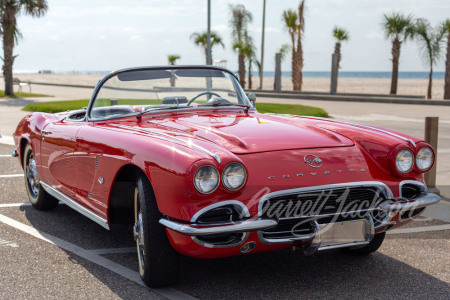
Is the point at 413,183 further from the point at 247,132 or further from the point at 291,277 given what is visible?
the point at 247,132

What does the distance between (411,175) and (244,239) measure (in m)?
1.42

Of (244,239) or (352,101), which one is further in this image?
(352,101)

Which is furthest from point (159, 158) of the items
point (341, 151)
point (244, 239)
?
point (341, 151)

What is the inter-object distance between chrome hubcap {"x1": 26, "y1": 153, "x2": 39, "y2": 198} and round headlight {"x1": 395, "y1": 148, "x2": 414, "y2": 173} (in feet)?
12.1

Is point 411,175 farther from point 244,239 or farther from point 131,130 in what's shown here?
point 131,130

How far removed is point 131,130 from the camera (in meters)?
4.31

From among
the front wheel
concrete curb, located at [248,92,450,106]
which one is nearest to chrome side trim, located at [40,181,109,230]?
the front wheel

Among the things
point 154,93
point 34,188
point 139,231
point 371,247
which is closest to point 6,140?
point 34,188

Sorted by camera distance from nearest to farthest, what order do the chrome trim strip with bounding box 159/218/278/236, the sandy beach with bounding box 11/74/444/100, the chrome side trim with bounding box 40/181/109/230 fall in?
A: 1. the chrome trim strip with bounding box 159/218/278/236
2. the chrome side trim with bounding box 40/181/109/230
3. the sandy beach with bounding box 11/74/444/100

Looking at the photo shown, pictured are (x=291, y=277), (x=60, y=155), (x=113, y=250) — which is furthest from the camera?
(x=60, y=155)

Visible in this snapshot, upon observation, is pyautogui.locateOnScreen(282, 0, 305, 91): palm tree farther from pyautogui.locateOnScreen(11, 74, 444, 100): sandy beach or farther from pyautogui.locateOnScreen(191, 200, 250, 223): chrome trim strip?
pyautogui.locateOnScreen(191, 200, 250, 223): chrome trim strip

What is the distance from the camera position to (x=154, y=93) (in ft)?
17.0

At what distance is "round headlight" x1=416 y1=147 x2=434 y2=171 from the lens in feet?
13.6

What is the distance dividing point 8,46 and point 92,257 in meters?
24.6
